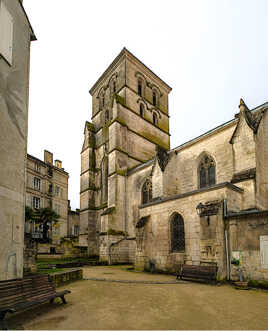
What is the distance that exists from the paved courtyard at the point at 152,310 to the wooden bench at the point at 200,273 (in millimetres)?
967

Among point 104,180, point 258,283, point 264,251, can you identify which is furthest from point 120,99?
point 258,283

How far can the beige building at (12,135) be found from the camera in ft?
18.2

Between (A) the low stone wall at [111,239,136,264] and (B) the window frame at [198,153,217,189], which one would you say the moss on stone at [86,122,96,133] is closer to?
(A) the low stone wall at [111,239,136,264]

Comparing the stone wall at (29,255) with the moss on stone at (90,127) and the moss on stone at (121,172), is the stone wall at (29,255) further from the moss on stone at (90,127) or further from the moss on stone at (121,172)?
the moss on stone at (90,127)

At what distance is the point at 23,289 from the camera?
4.84 metres

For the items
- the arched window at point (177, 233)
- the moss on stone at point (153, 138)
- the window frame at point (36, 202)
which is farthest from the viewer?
the window frame at point (36, 202)

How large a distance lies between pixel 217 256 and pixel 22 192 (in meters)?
6.88

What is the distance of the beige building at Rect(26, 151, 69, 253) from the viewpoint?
26.8 m

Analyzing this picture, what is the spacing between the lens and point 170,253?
1101cm

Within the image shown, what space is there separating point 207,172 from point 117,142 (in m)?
8.64

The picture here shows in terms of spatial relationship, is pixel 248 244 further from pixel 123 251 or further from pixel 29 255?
pixel 123 251

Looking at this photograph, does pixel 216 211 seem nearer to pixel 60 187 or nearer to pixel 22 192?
pixel 22 192

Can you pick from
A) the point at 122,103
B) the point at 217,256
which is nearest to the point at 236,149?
the point at 217,256

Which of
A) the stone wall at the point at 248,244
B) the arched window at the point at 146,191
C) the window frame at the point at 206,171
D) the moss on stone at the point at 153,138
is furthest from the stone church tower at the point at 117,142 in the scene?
the stone wall at the point at 248,244
